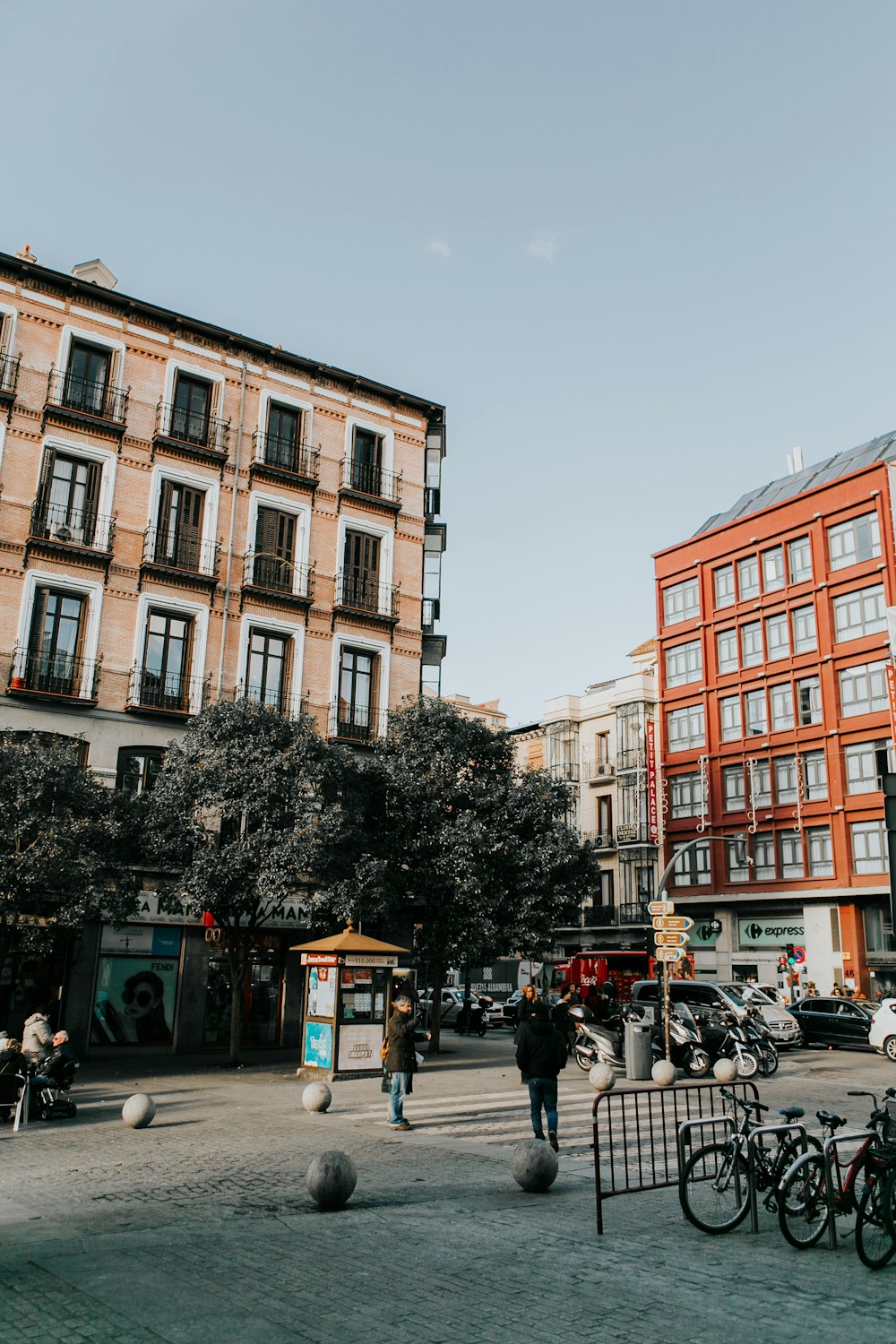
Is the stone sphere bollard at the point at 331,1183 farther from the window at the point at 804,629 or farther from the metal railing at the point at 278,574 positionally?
the window at the point at 804,629

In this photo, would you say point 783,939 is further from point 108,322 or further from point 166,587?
point 108,322

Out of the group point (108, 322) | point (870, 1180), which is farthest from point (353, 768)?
point (870, 1180)

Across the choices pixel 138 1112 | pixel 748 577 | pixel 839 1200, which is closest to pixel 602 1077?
pixel 138 1112

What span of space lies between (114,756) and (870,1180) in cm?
2166

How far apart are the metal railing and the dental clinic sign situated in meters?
24.8

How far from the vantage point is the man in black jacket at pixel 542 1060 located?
39.4 feet

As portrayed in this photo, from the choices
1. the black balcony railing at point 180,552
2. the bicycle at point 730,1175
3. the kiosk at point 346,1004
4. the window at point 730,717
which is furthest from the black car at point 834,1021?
the bicycle at point 730,1175

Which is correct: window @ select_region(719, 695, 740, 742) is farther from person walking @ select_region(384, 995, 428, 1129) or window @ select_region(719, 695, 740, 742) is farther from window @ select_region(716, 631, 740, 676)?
person walking @ select_region(384, 995, 428, 1129)

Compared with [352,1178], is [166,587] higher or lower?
higher

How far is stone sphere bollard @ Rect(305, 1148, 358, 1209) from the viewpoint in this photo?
30.2ft

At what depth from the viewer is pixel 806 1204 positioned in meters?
8.30

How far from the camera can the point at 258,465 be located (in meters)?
30.2

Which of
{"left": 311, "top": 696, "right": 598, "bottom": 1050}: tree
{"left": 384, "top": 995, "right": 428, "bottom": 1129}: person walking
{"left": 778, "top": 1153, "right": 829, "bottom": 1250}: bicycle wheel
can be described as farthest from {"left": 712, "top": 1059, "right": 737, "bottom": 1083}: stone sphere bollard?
{"left": 778, "top": 1153, "right": 829, "bottom": 1250}: bicycle wheel

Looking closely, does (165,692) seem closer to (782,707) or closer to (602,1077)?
(602,1077)
